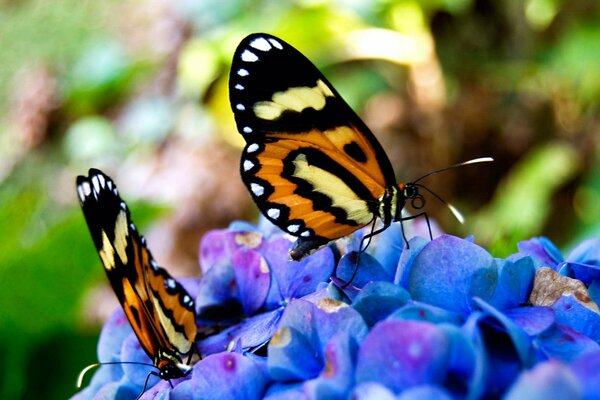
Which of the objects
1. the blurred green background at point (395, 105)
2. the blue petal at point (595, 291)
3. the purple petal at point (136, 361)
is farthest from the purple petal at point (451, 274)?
the blurred green background at point (395, 105)

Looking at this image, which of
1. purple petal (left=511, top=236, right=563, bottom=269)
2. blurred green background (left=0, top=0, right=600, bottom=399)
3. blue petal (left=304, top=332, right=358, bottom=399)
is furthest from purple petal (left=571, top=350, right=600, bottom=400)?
blurred green background (left=0, top=0, right=600, bottom=399)

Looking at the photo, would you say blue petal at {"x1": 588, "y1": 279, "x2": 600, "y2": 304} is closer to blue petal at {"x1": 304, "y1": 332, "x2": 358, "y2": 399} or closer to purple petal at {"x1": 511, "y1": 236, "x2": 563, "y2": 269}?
purple petal at {"x1": 511, "y1": 236, "x2": 563, "y2": 269}

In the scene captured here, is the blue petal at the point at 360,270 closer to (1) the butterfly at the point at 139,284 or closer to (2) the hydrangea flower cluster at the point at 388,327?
(2) the hydrangea flower cluster at the point at 388,327

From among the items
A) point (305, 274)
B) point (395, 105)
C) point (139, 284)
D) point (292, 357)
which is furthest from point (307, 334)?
point (395, 105)

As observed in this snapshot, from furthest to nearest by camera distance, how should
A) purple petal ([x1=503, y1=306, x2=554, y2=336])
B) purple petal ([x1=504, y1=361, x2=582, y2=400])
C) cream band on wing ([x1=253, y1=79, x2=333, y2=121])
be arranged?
cream band on wing ([x1=253, y1=79, x2=333, y2=121]) < purple petal ([x1=503, y1=306, x2=554, y2=336]) < purple petal ([x1=504, y1=361, x2=582, y2=400])

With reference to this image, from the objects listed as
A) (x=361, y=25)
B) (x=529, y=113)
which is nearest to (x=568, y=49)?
(x=529, y=113)
